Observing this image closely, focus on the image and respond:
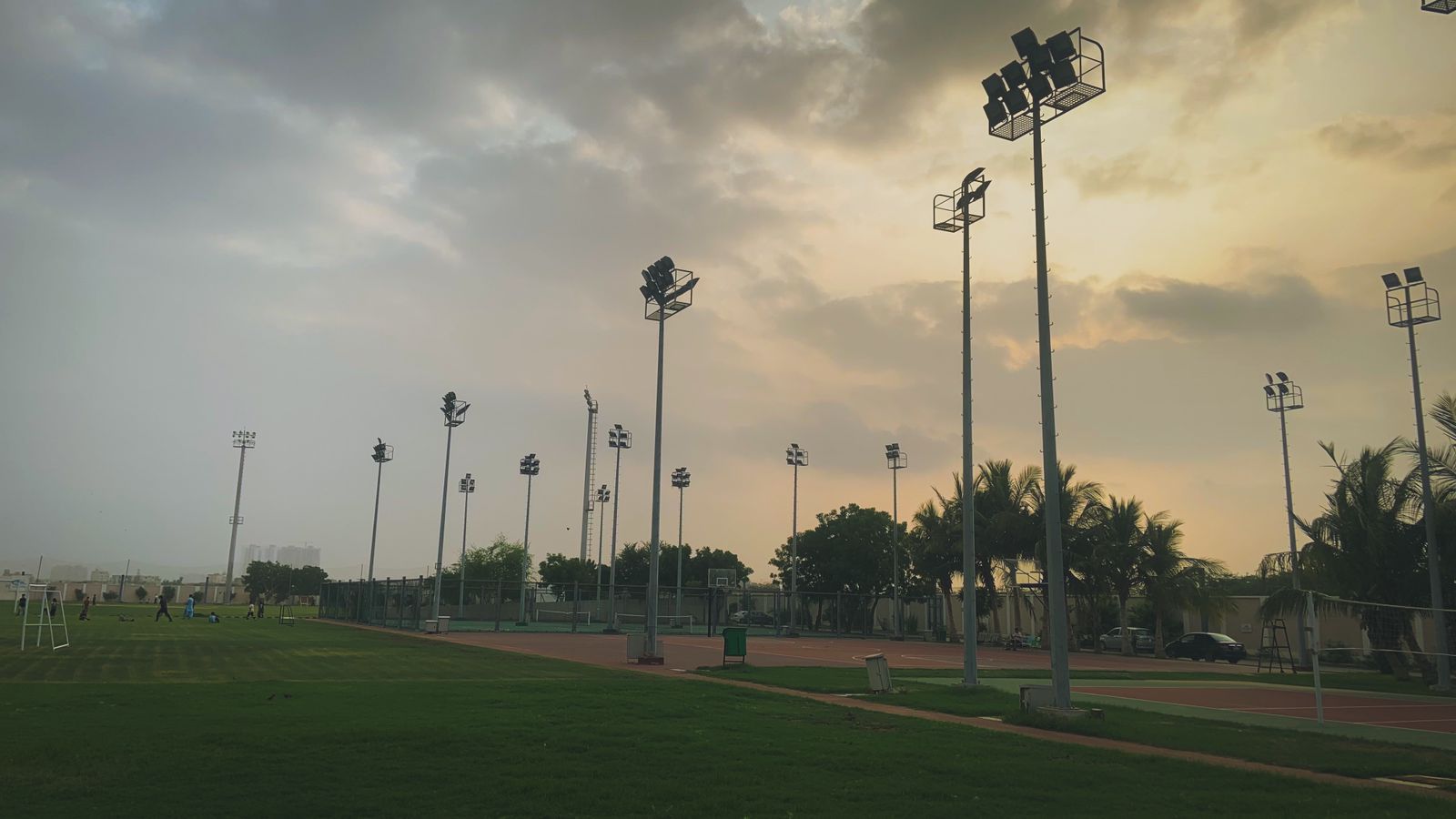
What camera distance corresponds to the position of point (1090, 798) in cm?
948

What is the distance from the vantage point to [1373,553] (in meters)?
31.8

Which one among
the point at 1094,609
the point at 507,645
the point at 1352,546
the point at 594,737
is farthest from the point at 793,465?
the point at 594,737

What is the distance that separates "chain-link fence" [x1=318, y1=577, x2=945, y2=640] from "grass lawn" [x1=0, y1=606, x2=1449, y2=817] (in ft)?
120

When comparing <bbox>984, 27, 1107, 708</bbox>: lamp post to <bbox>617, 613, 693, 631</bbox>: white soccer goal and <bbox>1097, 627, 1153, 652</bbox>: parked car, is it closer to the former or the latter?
<bbox>1097, 627, 1153, 652</bbox>: parked car

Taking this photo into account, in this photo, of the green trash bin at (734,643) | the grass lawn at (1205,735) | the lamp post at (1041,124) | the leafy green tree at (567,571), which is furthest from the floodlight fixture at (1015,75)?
the leafy green tree at (567,571)

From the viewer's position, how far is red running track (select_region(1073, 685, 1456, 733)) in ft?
62.7

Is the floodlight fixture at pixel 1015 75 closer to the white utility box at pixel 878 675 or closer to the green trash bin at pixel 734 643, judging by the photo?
the white utility box at pixel 878 675

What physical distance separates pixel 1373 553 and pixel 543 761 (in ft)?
103

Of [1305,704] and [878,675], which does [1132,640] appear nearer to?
[1305,704]

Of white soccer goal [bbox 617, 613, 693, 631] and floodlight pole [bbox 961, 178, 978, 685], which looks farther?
white soccer goal [bbox 617, 613, 693, 631]

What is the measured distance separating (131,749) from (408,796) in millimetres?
4145

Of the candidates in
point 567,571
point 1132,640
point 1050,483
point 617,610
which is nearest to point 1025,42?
point 1050,483

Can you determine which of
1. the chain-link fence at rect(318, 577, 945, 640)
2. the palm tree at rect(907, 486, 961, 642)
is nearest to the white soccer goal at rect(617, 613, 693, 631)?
the chain-link fence at rect(318, 577, 945, 640)

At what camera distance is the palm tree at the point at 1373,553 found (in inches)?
1230
